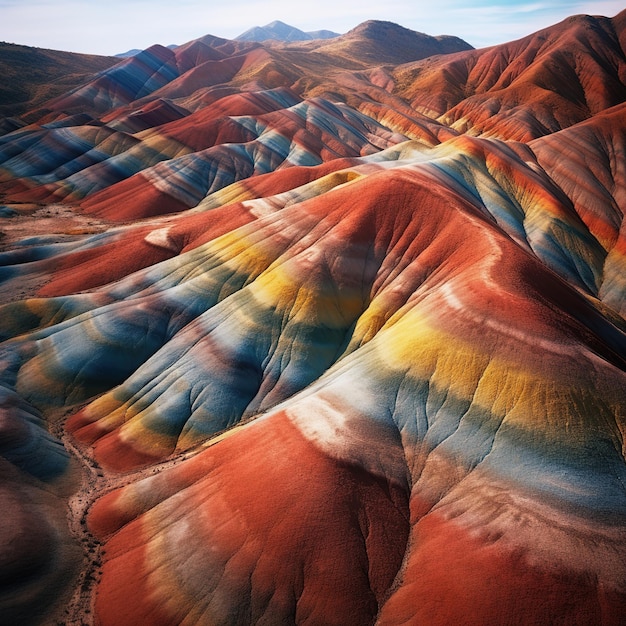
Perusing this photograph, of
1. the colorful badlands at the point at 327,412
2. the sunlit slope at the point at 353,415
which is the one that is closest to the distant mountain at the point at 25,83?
the colorful badlands at the point at 327,412

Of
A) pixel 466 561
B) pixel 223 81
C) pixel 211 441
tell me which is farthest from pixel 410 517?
pixel 223 81

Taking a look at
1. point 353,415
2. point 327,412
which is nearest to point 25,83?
point 327,412

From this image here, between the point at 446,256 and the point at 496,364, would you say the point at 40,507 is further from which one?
the point at 446,256

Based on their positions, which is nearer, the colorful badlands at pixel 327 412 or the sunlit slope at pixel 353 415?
the sunlit slope at pixel 353 415

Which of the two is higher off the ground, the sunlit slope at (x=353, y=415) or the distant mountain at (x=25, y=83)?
the distant mountain at (x=25, y=83)

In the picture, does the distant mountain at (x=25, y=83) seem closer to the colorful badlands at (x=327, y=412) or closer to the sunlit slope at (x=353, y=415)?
the colorful badlands at (x=327, y=412)

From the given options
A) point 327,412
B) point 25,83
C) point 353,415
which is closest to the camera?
point 353,415

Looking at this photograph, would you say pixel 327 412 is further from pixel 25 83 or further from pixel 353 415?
pixel 25 83

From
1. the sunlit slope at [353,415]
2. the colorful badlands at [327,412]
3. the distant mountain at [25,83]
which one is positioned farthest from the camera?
the distant mountain at [25,83]

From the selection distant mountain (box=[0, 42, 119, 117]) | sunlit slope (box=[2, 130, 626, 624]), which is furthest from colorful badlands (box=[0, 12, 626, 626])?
distant mountain (box=[0, 42, 119, 117])
